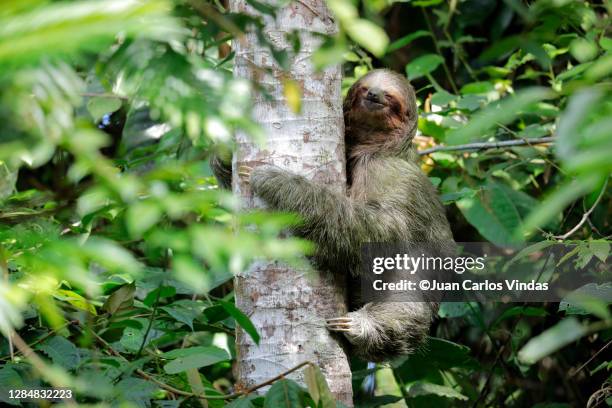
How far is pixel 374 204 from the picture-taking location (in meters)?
4.70

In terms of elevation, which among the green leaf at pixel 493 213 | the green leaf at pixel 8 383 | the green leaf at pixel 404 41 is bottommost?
the green leaf at pixel 493 213

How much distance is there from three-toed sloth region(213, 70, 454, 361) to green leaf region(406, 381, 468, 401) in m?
0.69

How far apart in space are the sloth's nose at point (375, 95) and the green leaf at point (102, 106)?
1851 millimetres

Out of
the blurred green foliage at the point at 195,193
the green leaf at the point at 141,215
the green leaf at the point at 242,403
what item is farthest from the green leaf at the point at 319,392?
the green leaf at the point at 141,215

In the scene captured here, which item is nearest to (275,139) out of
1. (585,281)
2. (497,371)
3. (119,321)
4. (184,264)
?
(119,321)

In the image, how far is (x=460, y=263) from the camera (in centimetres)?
567

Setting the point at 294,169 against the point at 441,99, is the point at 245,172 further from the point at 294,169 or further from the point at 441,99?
the point at 441,99

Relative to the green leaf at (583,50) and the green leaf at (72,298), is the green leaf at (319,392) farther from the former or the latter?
the green leaf at (583,50)

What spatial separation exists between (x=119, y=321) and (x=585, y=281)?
3822mm

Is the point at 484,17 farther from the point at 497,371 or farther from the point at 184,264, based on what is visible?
the point at 184,264

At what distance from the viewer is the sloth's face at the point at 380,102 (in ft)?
17.5

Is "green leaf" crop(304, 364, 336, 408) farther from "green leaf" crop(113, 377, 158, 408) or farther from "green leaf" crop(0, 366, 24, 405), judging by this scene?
"green leaf" crop(0, 366, 24, 405)

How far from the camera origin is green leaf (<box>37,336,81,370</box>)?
130 inches

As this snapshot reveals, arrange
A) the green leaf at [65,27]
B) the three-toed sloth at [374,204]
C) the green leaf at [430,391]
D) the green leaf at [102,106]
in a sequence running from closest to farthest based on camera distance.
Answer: the green leaf at [65,27] → the three-toed sloth at [374,204] → the green leaf at [430,391] → the green leaf at [102,106]
